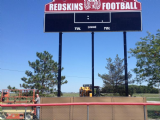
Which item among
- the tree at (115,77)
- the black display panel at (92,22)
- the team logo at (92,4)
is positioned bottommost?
the tree at (115,77)

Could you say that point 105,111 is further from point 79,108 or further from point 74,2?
point 74,2

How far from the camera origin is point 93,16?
1648 cm

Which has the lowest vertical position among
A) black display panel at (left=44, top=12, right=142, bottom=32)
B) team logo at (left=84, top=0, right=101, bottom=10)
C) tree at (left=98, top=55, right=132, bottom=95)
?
tree at (left=98, top=55, right=132, bottom=95)

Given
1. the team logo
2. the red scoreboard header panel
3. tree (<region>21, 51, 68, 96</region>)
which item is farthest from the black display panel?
tree (<region>21, 51, 68, 96</region>)

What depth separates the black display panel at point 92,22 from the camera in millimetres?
16125

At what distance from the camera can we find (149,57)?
13914 mm

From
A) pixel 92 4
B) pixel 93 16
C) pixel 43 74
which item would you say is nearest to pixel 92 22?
pixel 93 16

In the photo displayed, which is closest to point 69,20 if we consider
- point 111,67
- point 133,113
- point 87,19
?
point 87,19

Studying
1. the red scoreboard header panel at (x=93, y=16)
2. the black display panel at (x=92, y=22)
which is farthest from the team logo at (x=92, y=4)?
the black display panel at (x=92, y=22)

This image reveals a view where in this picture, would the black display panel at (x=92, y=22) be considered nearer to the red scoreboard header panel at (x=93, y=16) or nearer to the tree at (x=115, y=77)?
the red scoreboard header panel at (x=93, y=16)

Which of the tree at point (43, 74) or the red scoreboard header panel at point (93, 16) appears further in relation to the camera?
the tree at point (43, 74)

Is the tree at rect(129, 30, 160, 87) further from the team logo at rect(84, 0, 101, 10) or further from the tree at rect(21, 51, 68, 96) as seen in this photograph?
the tree at rect(21, 51, 68, 96)

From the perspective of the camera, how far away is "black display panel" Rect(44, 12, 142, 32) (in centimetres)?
1612

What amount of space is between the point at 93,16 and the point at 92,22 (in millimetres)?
571
